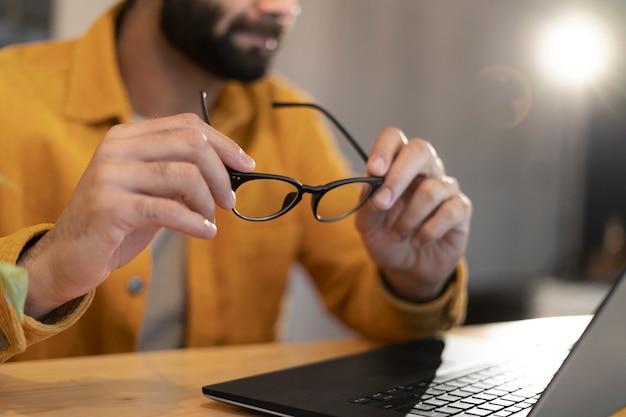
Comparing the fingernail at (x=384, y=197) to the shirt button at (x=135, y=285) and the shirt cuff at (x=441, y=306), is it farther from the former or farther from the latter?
the shirt button at (x=135, y=285)

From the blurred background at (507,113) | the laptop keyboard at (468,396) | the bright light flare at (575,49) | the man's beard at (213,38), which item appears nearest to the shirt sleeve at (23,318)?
the laptop keyboard at (468,396)

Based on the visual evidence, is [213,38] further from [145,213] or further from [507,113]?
[507,113]

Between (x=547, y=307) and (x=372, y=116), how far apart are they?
41.3 inches

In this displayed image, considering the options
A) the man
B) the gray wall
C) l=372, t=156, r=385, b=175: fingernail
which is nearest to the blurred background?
the gray wall

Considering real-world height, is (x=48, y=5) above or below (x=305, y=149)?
above

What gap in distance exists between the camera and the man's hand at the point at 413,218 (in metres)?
0.83

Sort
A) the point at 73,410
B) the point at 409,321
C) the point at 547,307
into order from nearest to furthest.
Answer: the point at 73,410, the point at 409,321, the point at 547,307

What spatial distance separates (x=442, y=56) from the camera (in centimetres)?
303

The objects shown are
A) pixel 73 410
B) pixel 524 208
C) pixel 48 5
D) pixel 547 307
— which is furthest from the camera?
pixel 524 208

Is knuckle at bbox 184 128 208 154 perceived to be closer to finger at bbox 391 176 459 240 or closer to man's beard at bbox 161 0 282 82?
finger at bbox 391 176 459 240

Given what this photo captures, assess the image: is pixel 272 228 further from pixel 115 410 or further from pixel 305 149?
pixel 115 410

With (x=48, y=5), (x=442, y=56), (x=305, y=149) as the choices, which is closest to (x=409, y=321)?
(x=305, y=149)

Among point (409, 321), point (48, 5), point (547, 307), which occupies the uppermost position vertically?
point (48, 5)

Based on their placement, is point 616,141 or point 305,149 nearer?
point 305,149
